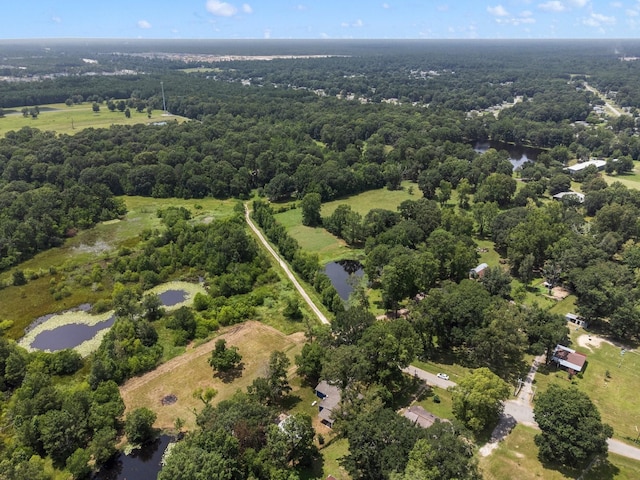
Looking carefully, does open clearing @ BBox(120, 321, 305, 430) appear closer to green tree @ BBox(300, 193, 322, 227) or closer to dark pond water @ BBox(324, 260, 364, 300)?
dark pond water @ BBox(324, 260, 364, 300)

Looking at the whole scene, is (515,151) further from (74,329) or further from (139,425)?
(139,425)

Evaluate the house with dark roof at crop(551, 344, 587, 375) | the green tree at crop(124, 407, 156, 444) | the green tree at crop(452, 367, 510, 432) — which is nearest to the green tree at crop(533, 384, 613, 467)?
the green tree at crop(452, 367, 510, 432)

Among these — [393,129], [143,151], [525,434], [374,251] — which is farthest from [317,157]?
[525,434]

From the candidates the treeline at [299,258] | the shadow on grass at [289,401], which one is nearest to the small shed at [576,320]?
the treeline at [299,258]

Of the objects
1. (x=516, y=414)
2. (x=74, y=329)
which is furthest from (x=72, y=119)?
(x=516, y=414)

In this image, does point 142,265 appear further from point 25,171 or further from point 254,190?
point 25,171
